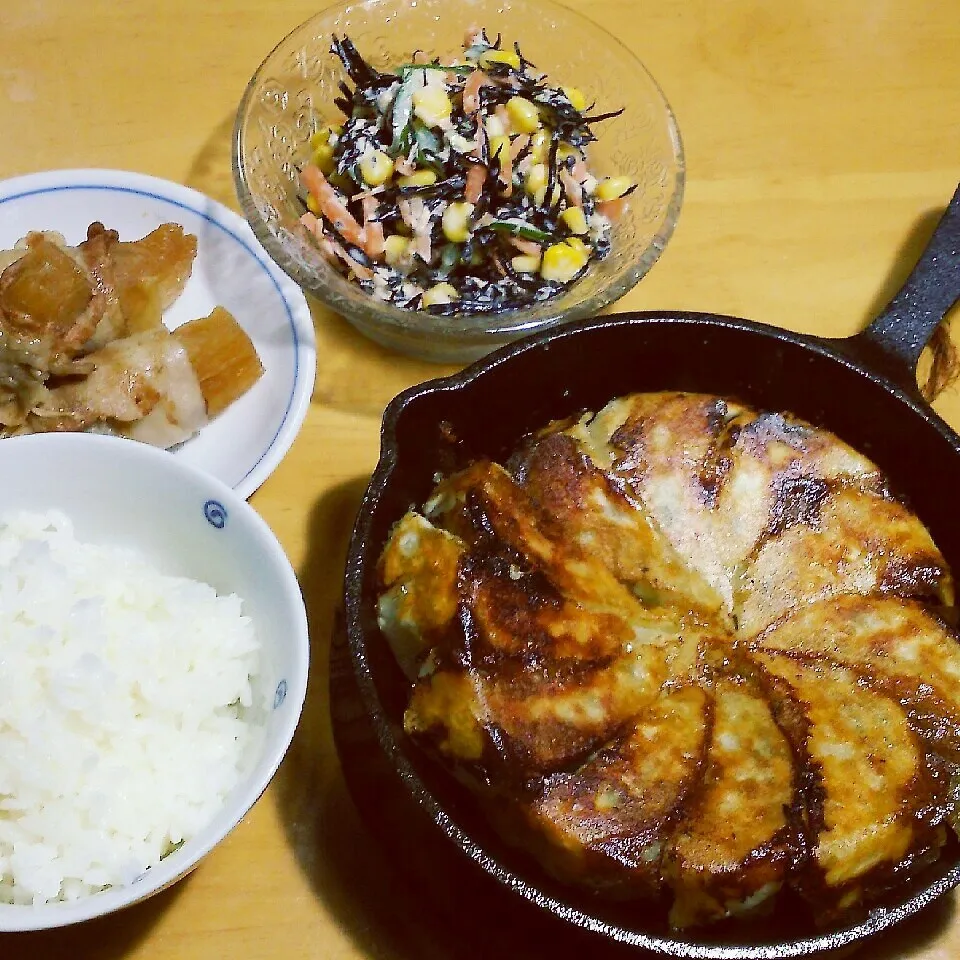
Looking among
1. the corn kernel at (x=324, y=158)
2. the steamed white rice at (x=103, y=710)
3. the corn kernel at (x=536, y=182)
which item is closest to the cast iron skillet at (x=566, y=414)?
the steamed white rice at (x=103, y=710)

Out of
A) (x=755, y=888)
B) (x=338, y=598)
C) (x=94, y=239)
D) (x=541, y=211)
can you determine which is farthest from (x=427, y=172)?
(x=755, y=888)

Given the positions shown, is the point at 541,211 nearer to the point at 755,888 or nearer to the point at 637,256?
the point at 637,256

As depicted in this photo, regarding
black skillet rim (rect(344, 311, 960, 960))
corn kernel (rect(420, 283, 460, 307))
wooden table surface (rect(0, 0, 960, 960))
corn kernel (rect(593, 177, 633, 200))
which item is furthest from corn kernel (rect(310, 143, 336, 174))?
black skillet rim (rect(344, 311, 960, 960))

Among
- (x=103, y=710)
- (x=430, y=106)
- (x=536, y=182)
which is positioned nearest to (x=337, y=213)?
(x=430, y=106)

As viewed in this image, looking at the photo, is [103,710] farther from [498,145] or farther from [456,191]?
[498,145]

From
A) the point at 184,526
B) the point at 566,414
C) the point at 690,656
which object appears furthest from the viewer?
the point at 566,414

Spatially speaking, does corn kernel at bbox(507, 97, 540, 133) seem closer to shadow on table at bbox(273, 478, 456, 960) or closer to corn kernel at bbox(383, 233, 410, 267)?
corn kernel at bbox(383, 233, 410, 267)

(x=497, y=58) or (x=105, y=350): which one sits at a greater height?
(x=497, y=58)

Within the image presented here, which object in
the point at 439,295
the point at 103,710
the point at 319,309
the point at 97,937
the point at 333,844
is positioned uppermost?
the point at 439,295
